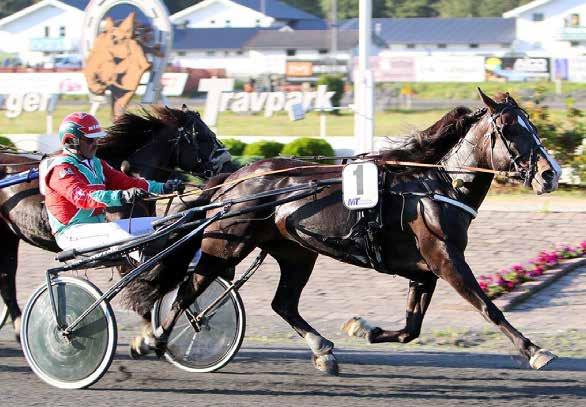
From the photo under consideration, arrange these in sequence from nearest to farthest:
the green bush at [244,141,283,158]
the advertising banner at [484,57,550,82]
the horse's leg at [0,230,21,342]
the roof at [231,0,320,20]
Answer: the horse's leg at [0,230,21,342], the green bush at [244,141,283,158], the advertising banner at [484,57,550,82], the roof at [231,0,320,20]

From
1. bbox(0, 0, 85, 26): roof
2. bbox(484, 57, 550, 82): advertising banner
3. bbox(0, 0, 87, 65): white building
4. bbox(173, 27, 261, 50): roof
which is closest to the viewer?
bbox(484, 57, 550, 82): advertising banner

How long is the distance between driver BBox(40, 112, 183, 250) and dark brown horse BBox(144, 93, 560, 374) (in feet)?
1.89

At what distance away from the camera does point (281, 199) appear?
6.47 meters

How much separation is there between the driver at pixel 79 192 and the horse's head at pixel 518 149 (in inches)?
83.8

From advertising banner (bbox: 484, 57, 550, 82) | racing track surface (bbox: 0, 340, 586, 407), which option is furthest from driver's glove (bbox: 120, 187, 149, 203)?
advertising banner (bbox: 484, 57, 550, 82)

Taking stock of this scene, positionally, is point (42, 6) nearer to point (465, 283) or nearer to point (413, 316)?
point (413, 316)

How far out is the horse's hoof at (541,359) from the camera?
5730mm

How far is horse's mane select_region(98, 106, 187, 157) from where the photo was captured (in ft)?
26.5

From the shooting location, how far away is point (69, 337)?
6168 millimetres

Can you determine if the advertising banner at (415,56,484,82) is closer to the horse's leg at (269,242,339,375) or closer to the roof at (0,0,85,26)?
the roof at (0,0,85,26)

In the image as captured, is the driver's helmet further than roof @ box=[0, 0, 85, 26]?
No

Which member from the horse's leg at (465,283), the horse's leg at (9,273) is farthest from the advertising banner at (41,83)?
the horse's leg at (465,283)

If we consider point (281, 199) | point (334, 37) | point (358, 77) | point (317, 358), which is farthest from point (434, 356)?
point (334, 37)

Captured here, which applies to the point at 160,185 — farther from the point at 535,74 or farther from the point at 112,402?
the point at 535,74
